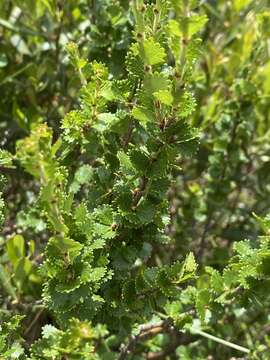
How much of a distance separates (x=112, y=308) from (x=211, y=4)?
38.6 inches

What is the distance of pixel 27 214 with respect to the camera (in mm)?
1103

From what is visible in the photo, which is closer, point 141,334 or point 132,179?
point 132,179

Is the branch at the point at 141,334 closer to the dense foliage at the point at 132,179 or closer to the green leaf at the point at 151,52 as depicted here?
the dense foliage at the point at 132,179

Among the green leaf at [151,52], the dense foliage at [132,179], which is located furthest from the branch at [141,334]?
the green leaf at [151,52]

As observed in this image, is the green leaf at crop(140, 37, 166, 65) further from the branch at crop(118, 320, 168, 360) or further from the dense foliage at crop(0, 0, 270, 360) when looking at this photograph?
the branch at crop(118, 320, 168, 360)

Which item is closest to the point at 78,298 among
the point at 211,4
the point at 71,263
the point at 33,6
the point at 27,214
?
the point at 71,263

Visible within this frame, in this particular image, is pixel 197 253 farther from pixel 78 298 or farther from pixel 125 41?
pixel 78 298

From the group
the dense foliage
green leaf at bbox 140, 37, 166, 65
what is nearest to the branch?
the dense foliage

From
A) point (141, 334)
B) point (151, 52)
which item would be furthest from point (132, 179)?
point (141, 334)

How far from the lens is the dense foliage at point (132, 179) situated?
2.25 ft

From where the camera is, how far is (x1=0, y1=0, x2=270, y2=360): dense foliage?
0.69 metres

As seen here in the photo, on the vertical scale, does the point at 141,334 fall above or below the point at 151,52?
below

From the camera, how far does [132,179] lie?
2.47 feet

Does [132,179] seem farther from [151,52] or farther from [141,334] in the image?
[141,334]
